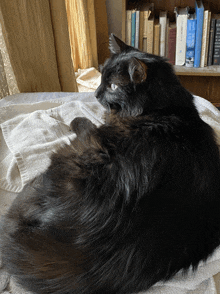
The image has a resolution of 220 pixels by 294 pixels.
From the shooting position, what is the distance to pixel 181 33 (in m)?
2.32

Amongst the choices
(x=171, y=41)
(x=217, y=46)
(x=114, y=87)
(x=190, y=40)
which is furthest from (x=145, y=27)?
(x=114, y=87)

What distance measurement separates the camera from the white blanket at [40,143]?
2.48ft

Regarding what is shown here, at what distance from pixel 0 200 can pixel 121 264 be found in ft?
1.65

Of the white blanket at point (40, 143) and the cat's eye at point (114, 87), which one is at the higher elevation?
the cat's eye at point (114, 87)

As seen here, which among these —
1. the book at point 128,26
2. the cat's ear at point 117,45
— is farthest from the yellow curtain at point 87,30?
the cat's ear at point 117,45

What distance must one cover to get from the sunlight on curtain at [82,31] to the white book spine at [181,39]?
2.24ft

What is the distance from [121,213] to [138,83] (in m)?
0.47

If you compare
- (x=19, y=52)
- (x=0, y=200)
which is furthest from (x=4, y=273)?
(x=19, y=52)

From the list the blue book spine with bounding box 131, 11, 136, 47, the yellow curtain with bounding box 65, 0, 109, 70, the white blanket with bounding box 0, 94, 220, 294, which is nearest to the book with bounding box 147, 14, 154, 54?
the blue book spine with bounding box 131, 11, 136, 47

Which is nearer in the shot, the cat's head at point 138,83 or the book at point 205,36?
the cat's head at point 138,83

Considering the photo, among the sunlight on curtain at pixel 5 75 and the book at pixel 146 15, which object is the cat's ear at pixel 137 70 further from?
the book at pixel 146 15

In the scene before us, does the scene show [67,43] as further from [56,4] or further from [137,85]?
[137,85]

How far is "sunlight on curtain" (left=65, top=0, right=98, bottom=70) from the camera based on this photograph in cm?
215

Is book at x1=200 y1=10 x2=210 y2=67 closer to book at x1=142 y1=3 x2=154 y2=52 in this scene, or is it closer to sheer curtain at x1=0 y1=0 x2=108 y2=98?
book at x1=142 y1=3 x2=154 y2=52
